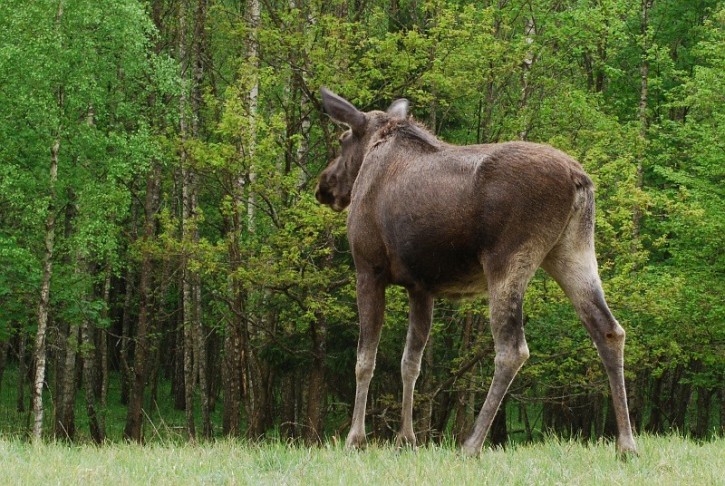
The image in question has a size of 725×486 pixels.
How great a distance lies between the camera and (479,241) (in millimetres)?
6406

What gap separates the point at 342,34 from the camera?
2045cm

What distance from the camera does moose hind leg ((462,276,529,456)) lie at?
20.2 ft

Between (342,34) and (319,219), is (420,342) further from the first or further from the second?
(342,34)

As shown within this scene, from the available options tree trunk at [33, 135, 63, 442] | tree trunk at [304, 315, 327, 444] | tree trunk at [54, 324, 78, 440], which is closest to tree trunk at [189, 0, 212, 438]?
tree trunk at [54, 324, 78, 440]

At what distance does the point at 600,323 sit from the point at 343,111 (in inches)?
127

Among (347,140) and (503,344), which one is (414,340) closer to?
(503,344)

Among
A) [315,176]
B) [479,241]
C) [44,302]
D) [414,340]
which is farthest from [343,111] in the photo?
[44,302]

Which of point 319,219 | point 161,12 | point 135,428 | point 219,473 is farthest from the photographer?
point 161,12

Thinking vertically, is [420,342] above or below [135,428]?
above

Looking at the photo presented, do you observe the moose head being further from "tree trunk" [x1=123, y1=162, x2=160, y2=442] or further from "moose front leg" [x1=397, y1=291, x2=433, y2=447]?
"tree trunk" [x1=123, y1=162, x2=160, y2=442]

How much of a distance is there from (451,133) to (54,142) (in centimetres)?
970

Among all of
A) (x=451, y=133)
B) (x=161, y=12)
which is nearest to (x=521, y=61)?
(x=451, y=133)

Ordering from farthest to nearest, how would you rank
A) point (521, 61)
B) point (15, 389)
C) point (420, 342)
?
1. point (15, 389)
2. point (521, 61)
3. point (420, 342)

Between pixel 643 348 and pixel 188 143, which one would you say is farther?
pixel 643 348
